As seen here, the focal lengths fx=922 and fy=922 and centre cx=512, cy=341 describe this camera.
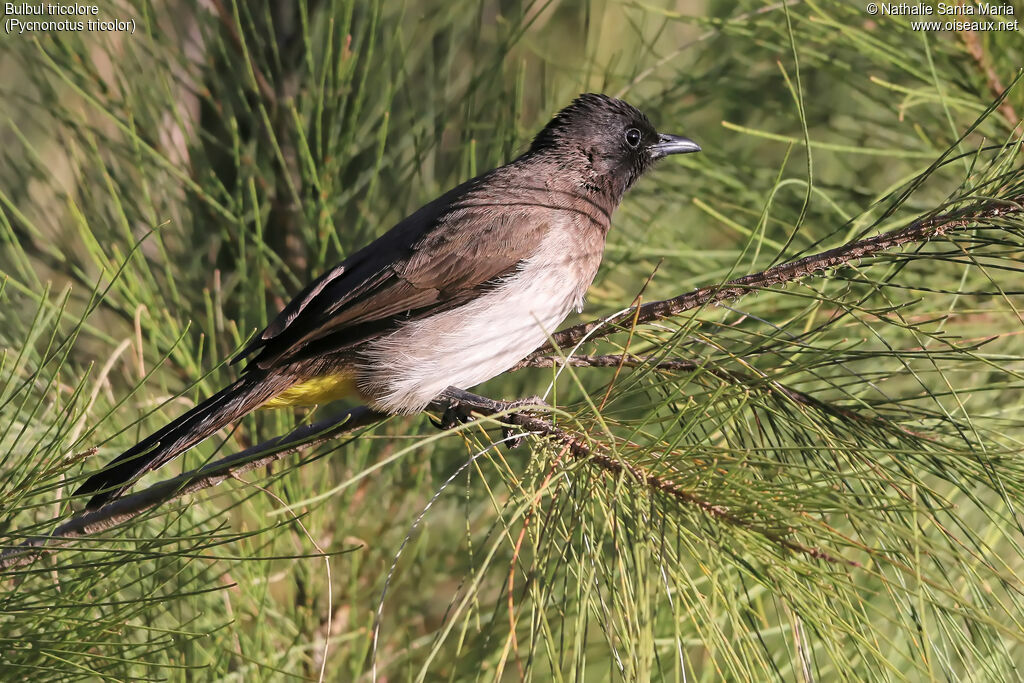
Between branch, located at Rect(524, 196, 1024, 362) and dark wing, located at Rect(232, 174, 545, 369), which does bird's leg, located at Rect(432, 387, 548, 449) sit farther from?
branch, located at Rect(524, 196, 1024, 362)

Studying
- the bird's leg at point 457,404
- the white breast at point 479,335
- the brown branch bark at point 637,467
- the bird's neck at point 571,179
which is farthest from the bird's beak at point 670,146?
the brown branch bark at point 637,467

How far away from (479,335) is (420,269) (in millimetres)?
283

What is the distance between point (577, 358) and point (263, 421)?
109 cm

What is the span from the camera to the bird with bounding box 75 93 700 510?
8.71 feet

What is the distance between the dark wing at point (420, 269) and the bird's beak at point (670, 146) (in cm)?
54

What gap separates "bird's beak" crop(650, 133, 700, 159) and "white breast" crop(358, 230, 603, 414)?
503 mm

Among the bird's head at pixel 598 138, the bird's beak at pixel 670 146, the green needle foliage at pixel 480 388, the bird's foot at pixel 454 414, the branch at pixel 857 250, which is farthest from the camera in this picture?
the bird's head at pixel 598 138

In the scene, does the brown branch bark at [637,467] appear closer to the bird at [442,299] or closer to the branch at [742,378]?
the branch at [742,378]

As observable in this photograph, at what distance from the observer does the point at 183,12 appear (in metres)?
4.34

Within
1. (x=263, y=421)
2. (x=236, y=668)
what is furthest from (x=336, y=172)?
(x=236, y=668)

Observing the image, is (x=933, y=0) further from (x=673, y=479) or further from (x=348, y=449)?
(x=348, y=449)

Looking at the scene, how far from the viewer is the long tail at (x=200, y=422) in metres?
2.12

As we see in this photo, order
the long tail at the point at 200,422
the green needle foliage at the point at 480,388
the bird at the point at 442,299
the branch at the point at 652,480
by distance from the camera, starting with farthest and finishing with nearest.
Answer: the bird at the point at 442,299 → the long tail at the point at 200,422 → the green needle foliage at the point at 480,388 → the branch at the point at 652,480

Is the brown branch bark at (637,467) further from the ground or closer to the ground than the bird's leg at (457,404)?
further from the ground
